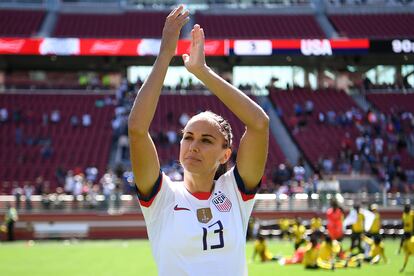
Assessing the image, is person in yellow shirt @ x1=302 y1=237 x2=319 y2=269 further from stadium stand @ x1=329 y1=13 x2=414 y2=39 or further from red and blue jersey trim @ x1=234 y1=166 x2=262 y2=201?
stadium stand @ x1=329 y1=13 x2=414 y2=39

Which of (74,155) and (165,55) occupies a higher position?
(165,55)

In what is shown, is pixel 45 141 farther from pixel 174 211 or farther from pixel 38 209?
pixel 174 211

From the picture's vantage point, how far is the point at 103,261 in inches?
655

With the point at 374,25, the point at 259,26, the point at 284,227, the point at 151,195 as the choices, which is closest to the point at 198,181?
the point at 151,195

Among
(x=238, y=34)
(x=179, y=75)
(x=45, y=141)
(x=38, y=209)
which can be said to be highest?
(x=238, y=34)

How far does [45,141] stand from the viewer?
3197 cm

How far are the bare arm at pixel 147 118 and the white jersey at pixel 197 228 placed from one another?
0.09m

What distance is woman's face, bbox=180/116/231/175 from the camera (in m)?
3.16

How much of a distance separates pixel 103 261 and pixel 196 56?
1416 cm

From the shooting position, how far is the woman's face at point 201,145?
3156 millimetres

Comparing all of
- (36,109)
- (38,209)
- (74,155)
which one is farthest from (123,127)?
(38,209)

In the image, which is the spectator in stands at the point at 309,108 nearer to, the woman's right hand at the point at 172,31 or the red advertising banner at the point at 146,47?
the red advertising banner at the point at 146,47

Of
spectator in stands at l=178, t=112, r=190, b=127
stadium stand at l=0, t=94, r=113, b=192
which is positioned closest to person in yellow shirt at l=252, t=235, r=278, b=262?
stadium stand at l=0, t=94, r=113, b=192

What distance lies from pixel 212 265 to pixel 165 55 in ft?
3.25
